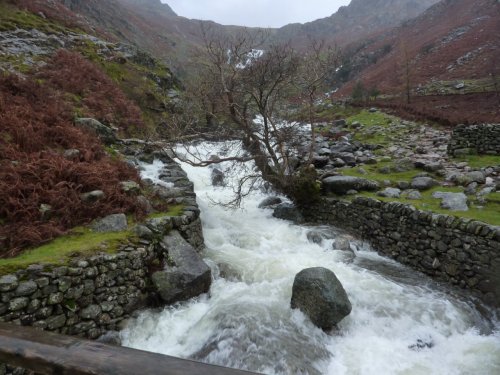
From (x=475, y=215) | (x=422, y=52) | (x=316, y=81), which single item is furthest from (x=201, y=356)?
(x=422, y=52)

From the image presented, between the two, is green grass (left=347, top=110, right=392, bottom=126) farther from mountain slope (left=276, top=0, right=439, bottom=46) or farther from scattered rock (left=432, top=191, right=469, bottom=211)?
mountain slope (left=276, top=0, right=439, bottom=46)

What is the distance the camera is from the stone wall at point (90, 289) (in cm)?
533

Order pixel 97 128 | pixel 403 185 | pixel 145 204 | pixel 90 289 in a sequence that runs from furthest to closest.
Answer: pixel 97 128
pixel 403 185
pixel 145 204
pixel 90 289

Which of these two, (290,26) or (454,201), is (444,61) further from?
(290,26)

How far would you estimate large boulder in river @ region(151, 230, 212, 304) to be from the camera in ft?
24.1

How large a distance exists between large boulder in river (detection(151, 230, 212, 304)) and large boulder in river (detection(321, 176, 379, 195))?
7381 millimetres

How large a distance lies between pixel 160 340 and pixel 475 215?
8.62 metres

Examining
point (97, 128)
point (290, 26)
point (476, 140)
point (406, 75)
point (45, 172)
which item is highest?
point (290, 26)

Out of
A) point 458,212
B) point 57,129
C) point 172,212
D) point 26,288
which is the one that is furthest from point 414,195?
point 57,129

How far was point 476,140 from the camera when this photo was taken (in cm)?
1573

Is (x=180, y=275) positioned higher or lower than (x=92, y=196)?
lower

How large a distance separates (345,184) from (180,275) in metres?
8.22

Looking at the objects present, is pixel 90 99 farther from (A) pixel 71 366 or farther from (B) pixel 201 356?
(A) pixel 71 366

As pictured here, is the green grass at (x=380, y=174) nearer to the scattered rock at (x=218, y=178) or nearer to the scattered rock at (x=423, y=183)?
the scattered rock at (x=423, y=183)
